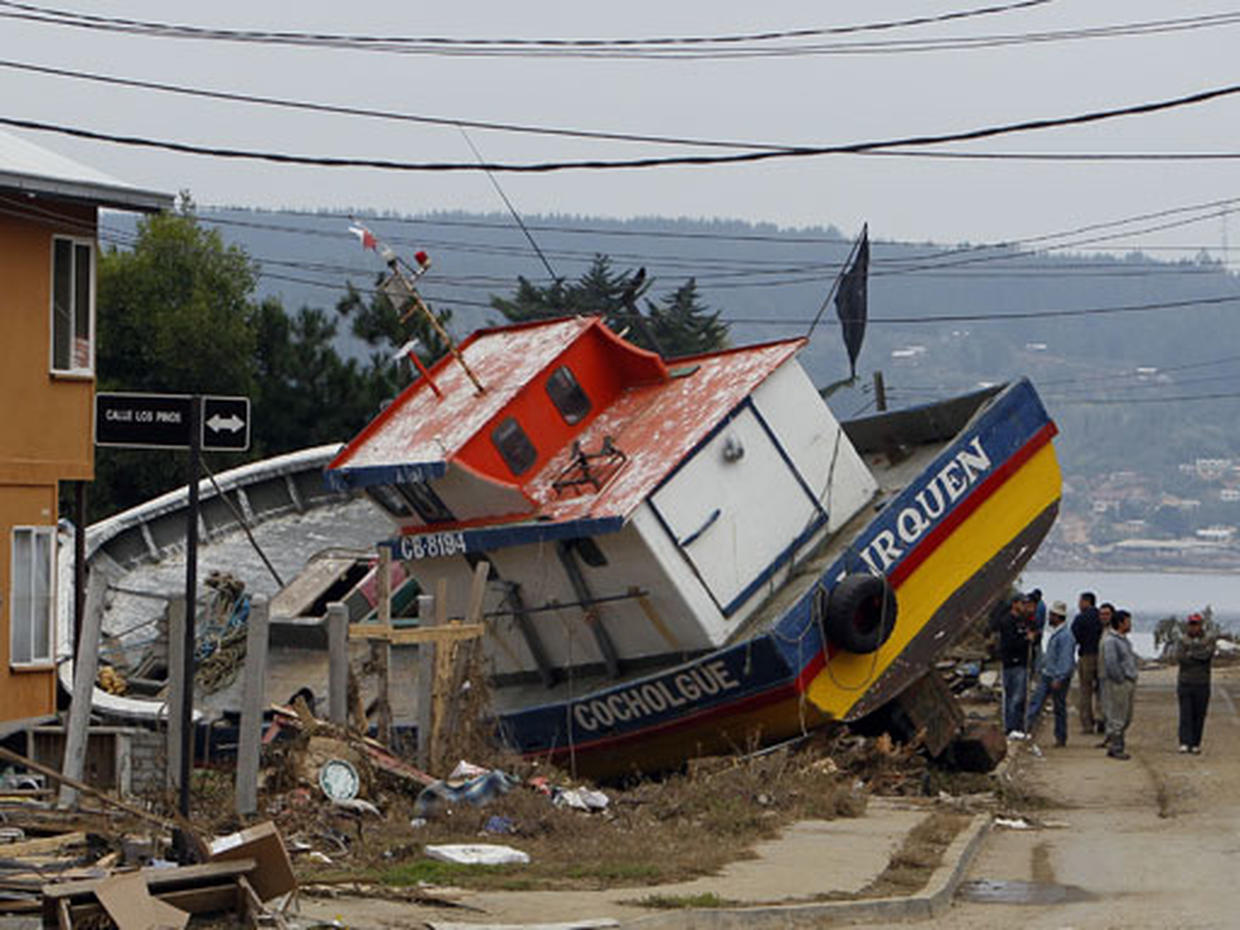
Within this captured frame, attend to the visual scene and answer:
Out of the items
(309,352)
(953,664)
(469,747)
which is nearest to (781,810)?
(469,747)

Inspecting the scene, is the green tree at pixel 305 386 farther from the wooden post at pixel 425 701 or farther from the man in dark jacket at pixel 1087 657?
the wooden post at pixel 425 701

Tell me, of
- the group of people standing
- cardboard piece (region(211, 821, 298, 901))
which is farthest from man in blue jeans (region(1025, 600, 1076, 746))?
cardboard piece (region(211, 821, 298, 901))

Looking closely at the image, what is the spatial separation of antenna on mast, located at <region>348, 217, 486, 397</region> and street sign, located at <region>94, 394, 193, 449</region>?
23.8 ft

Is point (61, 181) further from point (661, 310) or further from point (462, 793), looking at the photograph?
point (661, 310)

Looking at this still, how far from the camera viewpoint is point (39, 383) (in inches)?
952

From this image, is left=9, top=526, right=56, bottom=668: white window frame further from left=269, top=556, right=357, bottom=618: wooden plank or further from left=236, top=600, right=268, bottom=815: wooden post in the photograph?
left=236, top=600, right=268, bottom=815: wooden post

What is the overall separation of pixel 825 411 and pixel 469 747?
20.7 ft

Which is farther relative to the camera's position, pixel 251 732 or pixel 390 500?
pixel 390 500

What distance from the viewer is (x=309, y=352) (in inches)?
2024

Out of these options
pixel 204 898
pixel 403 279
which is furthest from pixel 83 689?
pixel 403 279

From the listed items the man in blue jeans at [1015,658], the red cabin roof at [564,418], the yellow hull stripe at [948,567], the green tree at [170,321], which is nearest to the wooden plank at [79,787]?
the red cabin roof at [564,418]

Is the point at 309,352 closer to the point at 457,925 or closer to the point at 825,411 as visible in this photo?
the point at 825,411

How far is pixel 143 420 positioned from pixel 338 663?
4.11 metres

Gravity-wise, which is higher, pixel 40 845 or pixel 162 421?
pixel 162 421
